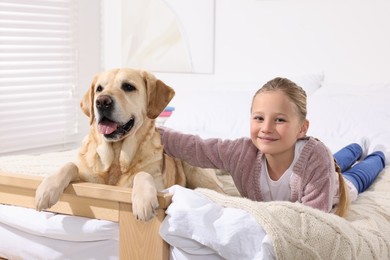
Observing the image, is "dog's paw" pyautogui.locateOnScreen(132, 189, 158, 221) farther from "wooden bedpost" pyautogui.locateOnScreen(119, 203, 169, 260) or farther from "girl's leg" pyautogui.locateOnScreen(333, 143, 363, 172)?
"girl's leg" pyautogui.locateOnScreen(333, 143, 363, 172)

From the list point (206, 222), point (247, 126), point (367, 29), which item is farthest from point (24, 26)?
point (206, 222)

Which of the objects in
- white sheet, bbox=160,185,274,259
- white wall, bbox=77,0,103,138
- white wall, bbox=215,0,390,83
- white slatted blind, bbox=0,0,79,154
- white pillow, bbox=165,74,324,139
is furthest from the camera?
white wall, bbox=77,0,103,138

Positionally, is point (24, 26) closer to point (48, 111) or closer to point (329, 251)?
point (48, 111)

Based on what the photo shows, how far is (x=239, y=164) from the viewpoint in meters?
2.15

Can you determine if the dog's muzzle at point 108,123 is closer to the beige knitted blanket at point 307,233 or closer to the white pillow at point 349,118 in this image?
the beige knitted blanket at point 307,233

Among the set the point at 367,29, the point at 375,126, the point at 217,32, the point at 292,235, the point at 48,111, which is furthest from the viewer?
the point at 48,111

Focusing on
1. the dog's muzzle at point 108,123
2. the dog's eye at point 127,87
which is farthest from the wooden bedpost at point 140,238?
the dog's eye at point 127,87

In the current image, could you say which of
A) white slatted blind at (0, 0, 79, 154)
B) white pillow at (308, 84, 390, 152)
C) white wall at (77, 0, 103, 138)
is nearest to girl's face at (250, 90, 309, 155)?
white pillow at (308, 84, 390, 152)

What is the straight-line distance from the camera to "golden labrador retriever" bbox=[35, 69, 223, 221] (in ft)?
6.45

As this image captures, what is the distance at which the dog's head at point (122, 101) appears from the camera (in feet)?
6.41

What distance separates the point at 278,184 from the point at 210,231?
0.51m

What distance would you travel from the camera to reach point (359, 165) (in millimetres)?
2633

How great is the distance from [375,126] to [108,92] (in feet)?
4.91

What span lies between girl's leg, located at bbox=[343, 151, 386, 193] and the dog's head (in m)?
0.84
